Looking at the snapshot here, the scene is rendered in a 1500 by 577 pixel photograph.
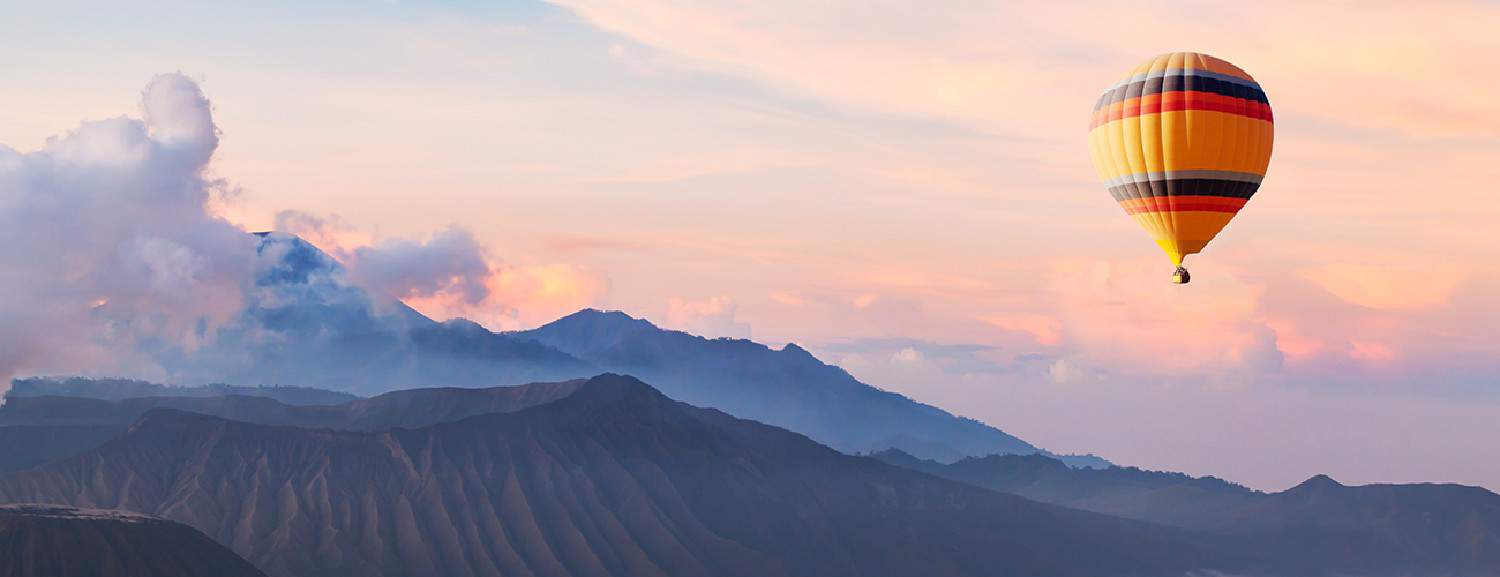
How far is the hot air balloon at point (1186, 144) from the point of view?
375ft

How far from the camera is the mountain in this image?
187125 millimetres

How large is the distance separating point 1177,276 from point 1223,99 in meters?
12.3

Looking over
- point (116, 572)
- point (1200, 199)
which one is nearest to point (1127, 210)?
point (1200, 199)

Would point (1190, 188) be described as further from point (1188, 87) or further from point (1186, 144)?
point (1188, 87)

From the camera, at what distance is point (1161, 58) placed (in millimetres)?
117188

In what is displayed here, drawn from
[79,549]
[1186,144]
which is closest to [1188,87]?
[1186,144]

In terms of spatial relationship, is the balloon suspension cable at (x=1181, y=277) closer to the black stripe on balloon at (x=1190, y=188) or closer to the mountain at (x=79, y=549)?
the black stripe on balloon at (x=1190, y=188)

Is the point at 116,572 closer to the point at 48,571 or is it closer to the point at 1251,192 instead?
the point at 48,571

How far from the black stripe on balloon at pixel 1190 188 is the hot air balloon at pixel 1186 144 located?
68 mm

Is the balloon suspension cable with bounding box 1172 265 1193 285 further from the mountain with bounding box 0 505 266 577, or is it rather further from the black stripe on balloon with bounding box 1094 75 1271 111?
the mountain with bounding box 0 505 266 577

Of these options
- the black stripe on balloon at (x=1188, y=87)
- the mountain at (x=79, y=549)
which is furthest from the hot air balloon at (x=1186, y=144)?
the mountain at (x=79, y=549)

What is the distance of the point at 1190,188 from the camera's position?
114500 millimetres

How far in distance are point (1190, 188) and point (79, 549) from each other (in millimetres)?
134934

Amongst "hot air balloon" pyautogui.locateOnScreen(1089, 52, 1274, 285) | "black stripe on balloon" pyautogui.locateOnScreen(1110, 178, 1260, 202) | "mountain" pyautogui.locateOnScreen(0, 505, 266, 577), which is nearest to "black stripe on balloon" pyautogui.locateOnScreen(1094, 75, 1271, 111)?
"hot air balloon" pyautogui.locateOnScreen(1089, 52, 1274, 285)
